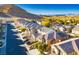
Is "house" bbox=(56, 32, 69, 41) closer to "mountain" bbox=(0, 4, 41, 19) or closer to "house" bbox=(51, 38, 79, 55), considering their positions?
"house" bbox=(51, 38, 79, 55)

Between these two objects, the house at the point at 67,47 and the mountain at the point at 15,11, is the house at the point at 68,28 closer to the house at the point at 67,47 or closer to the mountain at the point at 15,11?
the house at the point at 67,47

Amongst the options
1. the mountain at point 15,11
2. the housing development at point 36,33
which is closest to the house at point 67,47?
the housing development at point 36,33

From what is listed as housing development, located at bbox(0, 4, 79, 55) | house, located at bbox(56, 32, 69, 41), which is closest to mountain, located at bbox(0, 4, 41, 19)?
housing development, located at bbox(0, 4, 79, 55)

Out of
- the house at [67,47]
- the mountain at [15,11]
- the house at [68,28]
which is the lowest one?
the house at [67,47]

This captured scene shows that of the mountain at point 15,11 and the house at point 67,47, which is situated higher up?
the mountain at point 15,11

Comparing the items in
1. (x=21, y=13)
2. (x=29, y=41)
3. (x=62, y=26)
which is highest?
(x=21, y=13)

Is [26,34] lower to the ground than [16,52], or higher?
higher

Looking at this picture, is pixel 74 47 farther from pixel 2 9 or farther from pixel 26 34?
pixel 2 9

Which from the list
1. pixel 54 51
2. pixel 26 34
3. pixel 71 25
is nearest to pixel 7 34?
pixel 26 34
